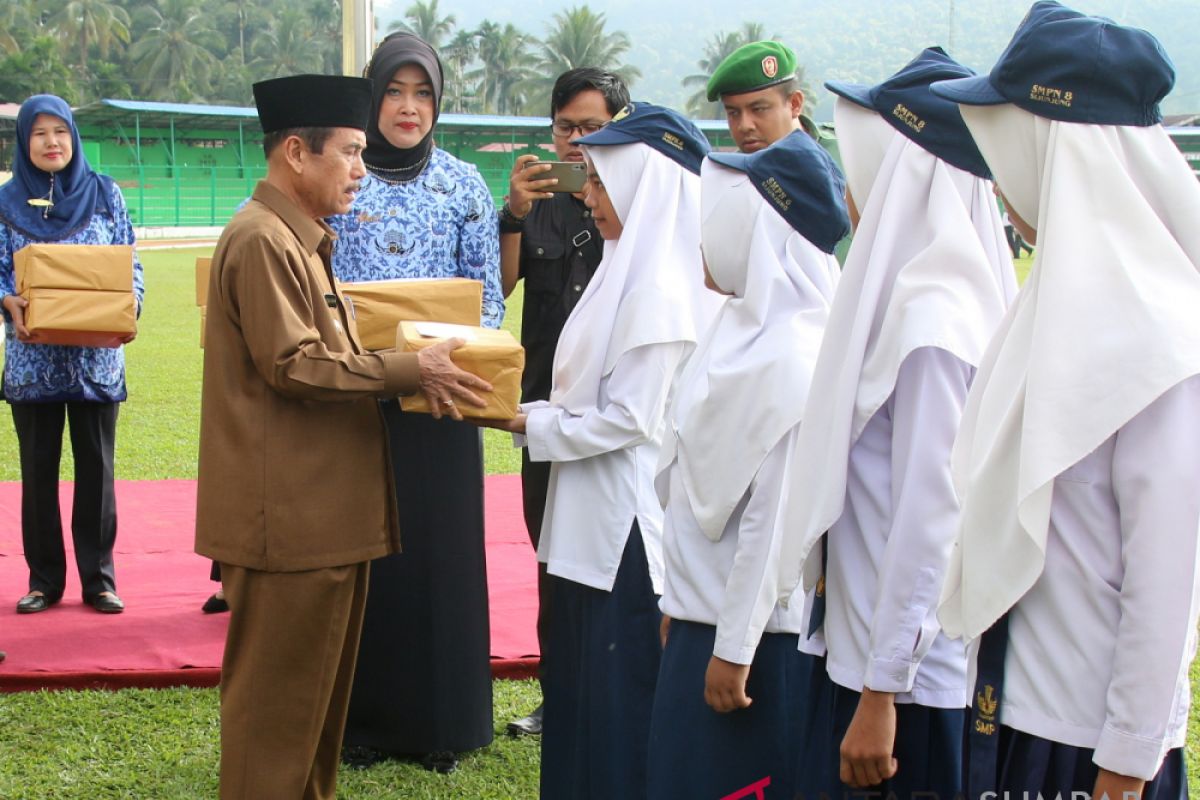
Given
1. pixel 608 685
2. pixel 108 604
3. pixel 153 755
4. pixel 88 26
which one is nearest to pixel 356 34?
pixel 108 604

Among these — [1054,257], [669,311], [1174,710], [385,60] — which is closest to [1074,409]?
[1054,257]

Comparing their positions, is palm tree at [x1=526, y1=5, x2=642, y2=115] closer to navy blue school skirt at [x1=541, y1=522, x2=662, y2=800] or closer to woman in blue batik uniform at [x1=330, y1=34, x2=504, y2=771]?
woman in blue batik uniform at [x1=330, y1=34, x2=504, y2=771]

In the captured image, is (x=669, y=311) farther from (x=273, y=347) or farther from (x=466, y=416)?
(x=273, y=347)

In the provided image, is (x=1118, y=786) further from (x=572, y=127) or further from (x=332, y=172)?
(x=572, y=127)

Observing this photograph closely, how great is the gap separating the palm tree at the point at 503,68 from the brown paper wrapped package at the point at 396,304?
81269mm

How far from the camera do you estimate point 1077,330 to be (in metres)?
1.62

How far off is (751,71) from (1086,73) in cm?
244

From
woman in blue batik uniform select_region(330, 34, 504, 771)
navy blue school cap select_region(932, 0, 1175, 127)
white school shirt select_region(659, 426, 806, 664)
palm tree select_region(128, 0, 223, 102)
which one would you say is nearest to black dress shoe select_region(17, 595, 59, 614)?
woman in blue batik uniform select_region(330, 34, 504, 771)

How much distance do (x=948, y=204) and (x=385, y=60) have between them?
2.31m

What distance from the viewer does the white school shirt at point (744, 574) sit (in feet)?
7.59

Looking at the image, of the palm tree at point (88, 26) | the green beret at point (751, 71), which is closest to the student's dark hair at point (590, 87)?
the green beret at point (751, 71)

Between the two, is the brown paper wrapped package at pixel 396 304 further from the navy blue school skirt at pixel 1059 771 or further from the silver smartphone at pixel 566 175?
the navy blue school skirt at pixel 1059 771

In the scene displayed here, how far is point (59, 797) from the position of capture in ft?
11.3

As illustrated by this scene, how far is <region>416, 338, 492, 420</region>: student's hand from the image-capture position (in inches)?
117
